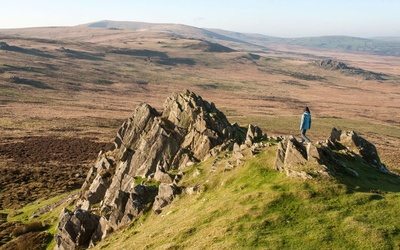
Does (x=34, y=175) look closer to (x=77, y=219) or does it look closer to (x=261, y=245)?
(x=77, y=219)

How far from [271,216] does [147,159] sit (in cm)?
2352

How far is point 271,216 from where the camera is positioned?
889 inches

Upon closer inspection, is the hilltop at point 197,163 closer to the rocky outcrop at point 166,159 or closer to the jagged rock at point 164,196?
the jagged rock at point 164,196

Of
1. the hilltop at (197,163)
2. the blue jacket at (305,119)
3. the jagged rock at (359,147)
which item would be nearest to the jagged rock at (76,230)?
the hilltop at (197,163)

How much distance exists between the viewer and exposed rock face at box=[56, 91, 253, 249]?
32.5 metres

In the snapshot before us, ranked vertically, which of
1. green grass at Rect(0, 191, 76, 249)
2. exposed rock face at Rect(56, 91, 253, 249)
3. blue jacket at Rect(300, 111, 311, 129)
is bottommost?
green grass at Rect(0, 191, 76, 249)

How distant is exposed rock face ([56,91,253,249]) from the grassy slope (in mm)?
2533

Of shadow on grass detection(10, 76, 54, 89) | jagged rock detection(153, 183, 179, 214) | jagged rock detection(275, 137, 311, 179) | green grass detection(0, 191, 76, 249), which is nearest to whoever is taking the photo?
jagged rock detection(275, 137, 311, 179)

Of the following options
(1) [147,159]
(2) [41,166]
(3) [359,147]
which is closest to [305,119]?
(3) [359,147]

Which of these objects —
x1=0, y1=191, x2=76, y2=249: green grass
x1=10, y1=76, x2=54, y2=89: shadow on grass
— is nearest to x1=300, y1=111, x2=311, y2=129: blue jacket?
x1=0, y1=191, x2=76, y2=249: green grass

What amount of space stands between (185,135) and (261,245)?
2839 centimetres

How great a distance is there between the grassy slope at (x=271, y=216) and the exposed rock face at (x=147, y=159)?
2533mm

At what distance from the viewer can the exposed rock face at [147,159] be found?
1280 inches

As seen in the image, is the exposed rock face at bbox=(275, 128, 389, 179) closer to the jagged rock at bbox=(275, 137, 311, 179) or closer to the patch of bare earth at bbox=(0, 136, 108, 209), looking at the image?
the jagged rock at bbox=(275, 137, 311, 179)
